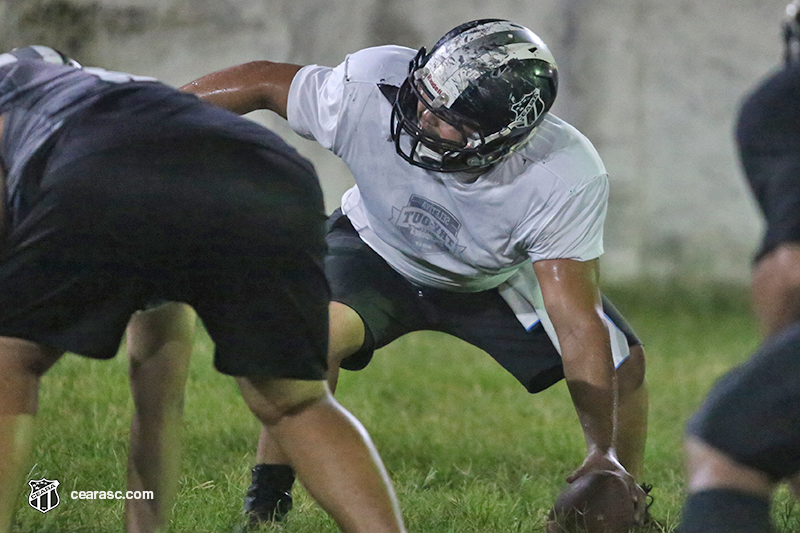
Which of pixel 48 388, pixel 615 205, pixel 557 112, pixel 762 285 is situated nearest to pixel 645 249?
pixel 615 205

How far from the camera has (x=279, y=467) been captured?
11.0 feet

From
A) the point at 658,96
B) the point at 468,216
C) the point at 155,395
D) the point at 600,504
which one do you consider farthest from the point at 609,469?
the point at 658,96

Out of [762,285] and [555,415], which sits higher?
[762,285]

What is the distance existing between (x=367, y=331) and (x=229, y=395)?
1.60 m

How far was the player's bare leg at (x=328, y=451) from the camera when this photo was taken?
7.39 ft

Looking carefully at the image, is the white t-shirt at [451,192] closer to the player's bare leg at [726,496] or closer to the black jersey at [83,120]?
the black jersey at [83,120]

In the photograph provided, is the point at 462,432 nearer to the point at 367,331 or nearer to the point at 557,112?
the point at 367,331

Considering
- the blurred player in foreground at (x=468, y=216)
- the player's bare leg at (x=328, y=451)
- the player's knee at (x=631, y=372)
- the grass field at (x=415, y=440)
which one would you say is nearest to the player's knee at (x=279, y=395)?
the player's bare leg at (x=328, y=451)

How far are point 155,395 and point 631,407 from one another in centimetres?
171

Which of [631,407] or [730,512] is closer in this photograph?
[730,512]

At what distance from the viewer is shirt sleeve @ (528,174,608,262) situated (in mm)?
3115

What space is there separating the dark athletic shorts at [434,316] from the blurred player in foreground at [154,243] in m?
1.23

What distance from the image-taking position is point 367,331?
3.48m

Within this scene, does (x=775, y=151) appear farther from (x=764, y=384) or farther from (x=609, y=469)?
(x=609, y=469)
